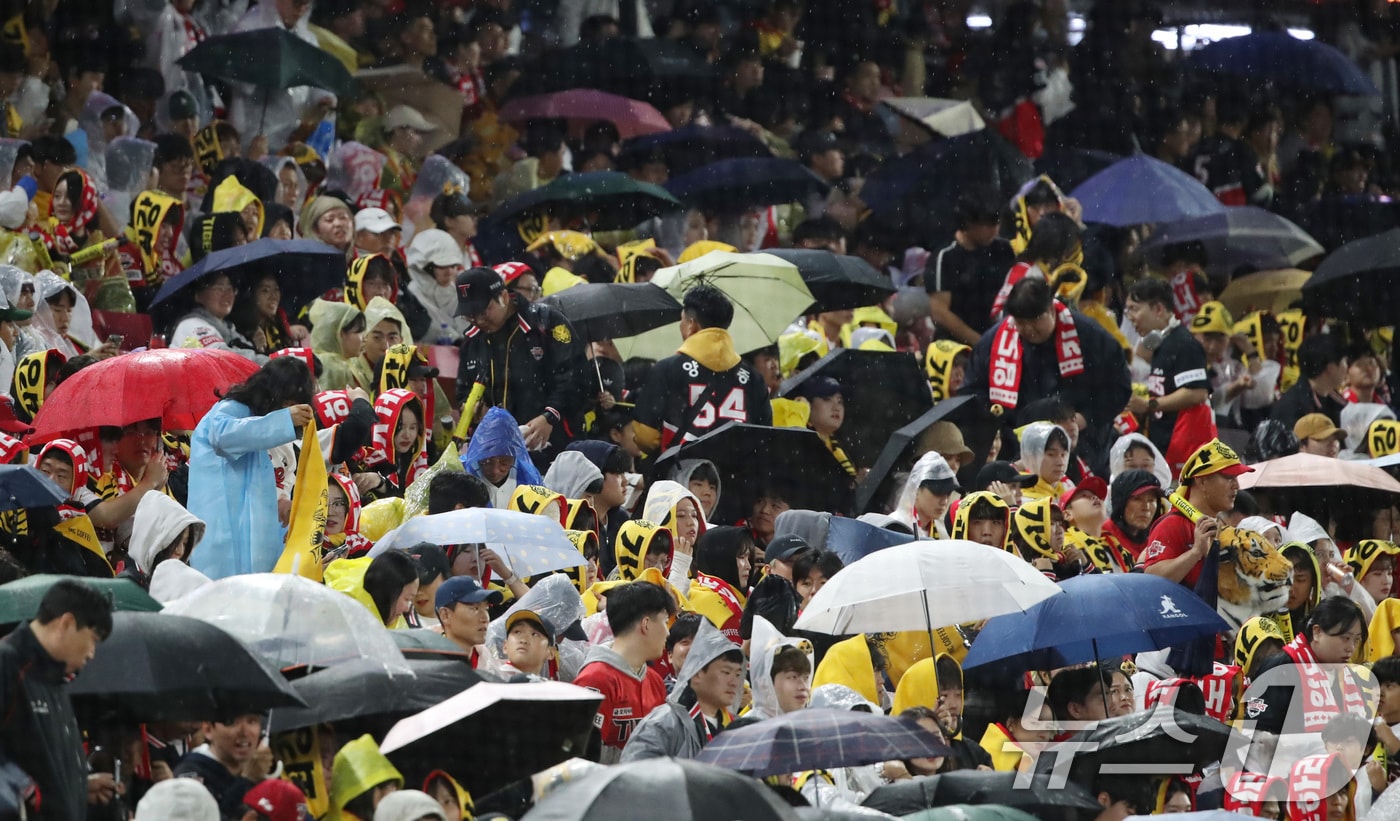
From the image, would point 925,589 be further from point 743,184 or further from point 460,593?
point 743,184

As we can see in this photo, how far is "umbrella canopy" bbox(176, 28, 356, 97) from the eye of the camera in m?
12.4

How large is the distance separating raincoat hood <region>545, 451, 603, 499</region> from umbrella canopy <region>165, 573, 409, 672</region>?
2862 mm

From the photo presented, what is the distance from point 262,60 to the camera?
40.8 ft

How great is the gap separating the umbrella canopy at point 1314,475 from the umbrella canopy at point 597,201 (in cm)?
388

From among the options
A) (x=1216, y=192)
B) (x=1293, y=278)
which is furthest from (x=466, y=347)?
(x=1216, y=192)

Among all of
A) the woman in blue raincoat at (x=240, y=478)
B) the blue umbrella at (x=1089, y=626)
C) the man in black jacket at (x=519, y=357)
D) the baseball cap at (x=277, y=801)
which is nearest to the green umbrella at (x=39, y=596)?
the baseball cap at (x=277, y=801)

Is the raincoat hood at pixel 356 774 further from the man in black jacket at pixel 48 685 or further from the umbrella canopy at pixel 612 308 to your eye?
the umbrella canopy at pixel 612 308

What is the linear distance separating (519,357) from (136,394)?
7.62 feet

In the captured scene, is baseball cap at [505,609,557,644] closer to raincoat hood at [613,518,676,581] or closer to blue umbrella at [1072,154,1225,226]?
raincoat hood at [613,518,676,581]

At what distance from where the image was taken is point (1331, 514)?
35.1 ft

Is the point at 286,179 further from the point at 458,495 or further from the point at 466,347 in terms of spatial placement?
the point at 458,495

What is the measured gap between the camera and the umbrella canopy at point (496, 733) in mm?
5773

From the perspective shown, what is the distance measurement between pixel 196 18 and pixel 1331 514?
7025 millimetres

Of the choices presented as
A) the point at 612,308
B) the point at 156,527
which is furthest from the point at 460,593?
the point at 612,308
